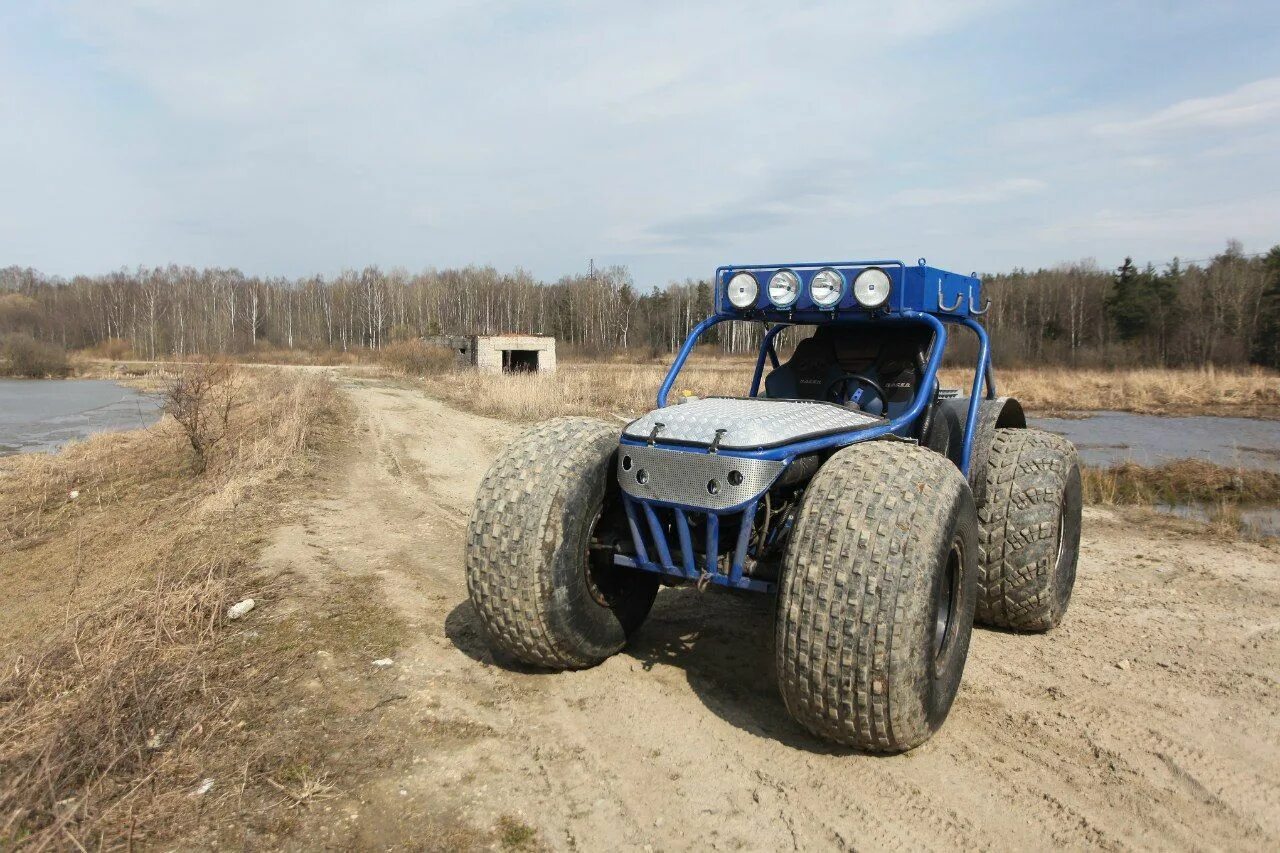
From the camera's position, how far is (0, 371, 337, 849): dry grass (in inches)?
116

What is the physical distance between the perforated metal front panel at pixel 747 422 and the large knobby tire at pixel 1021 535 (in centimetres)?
125

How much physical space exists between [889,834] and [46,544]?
950 cm

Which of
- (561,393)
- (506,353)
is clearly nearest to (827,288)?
(561,393)

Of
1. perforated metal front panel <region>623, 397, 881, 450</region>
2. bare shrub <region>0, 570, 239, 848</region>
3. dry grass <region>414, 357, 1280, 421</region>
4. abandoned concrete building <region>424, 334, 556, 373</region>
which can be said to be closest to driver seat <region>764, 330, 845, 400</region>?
perforated metal front panel <region>623, 397, 881, 450</region>

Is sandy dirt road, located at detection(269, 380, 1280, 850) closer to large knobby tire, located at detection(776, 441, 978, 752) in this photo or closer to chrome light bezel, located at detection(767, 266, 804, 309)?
large knobby tire, located at detection(776, 441, 978, 752)

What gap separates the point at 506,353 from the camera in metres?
32.6

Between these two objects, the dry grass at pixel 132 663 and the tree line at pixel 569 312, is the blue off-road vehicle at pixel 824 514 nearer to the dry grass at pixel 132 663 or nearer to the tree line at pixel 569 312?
the dry grass at pixel 132 663

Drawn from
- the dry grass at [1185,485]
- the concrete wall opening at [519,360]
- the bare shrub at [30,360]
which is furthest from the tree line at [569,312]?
the dry grass at [1185,485]

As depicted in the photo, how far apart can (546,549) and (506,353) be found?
29.4 metres

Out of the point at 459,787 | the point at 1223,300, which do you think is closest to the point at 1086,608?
the point at 459,787

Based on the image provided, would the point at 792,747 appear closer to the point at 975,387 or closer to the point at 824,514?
the point at 824,514

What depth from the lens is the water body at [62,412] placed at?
2022 cm

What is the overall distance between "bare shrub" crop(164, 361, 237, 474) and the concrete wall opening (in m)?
20.1

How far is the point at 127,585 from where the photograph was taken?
20.3 ft
